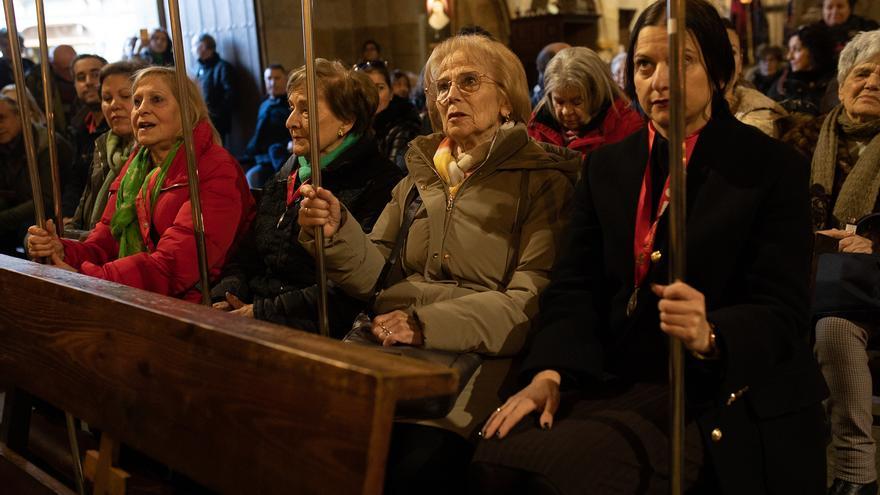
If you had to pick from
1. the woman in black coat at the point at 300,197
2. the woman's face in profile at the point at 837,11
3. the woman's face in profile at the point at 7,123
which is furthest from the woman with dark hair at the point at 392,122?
the woman's face in profile at the point at 837,11

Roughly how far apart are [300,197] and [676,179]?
1.76 meters

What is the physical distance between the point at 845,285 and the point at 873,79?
0.88 metres

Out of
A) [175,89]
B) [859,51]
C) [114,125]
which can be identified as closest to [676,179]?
[859,51]

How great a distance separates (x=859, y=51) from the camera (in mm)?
3209

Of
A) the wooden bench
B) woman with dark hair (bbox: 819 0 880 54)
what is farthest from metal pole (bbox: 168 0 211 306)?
woman with dark hair (bbox: 819 0 880 54)

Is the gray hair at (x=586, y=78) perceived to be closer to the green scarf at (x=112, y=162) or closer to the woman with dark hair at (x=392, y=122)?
the woman with dark hair at (x=392, y=122)

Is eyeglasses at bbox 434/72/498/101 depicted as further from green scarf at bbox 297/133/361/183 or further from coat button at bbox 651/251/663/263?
coat button at bbox 651/251/663/263

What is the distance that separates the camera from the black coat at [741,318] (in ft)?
5.97

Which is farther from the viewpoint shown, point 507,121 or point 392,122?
point 392,122

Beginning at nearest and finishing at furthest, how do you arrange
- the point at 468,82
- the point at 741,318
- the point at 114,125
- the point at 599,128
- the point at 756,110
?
the point at 741,318
the point at 468,82
the point at 756,110
the point at 599,128
the point at 114,125

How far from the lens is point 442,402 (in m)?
2.06

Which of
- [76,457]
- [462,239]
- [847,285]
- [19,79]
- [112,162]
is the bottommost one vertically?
[76,457]

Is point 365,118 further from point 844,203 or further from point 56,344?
point 844,203

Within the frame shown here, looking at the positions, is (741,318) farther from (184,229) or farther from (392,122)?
(392,122)
